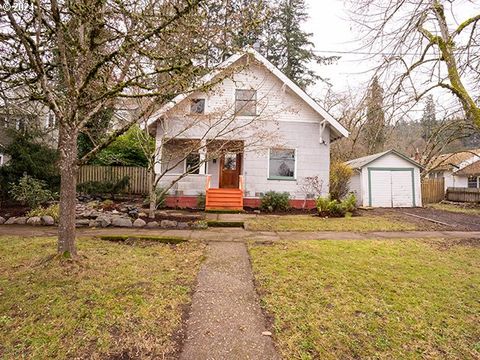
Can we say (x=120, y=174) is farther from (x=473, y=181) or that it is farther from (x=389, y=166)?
(x=473, y=181)

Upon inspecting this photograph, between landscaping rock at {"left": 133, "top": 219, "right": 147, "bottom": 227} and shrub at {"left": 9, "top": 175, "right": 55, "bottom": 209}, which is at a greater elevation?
shrub at {"left": 9, "top": 175, "right": 55, "bottom": 209}

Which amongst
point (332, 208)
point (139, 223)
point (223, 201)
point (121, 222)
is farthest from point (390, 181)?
point (121, 222)

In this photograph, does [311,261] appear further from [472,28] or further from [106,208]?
[106,208]

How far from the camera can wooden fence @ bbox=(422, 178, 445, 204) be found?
18.8 m

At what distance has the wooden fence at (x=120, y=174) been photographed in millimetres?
15648

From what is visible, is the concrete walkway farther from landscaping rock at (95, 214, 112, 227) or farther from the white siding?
the white siding

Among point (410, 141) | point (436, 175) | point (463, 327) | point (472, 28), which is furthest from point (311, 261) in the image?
point (410, 141)

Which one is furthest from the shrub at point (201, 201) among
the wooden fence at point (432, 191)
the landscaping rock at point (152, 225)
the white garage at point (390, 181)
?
the wooden fence at point (432, 191)

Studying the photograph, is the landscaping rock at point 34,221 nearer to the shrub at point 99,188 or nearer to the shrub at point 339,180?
the shrub at point 99,188

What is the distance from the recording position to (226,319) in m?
3.01

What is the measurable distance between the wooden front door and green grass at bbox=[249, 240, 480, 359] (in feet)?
24.4

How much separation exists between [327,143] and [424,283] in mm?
8813

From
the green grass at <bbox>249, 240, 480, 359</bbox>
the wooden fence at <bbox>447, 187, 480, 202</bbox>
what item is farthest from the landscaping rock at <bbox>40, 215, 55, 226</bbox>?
the wooden fence at <bbox>447, 187, 480, 202</bbox>

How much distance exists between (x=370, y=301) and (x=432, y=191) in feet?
65.4
